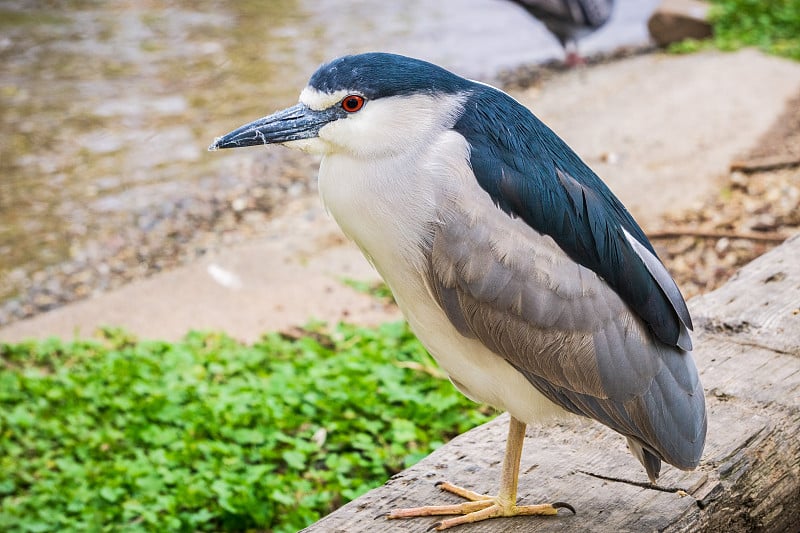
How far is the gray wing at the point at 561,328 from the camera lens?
236 centimetres

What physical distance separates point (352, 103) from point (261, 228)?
4.54 m

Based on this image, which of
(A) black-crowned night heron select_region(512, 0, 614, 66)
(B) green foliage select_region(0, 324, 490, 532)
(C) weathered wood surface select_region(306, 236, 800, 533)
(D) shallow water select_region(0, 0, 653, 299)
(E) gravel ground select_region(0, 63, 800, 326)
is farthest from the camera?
(A) black-crowned night heron select_region(512, 0, 614, 66)

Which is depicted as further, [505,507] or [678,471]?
[678,471]

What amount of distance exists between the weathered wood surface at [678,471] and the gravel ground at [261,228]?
1832mm

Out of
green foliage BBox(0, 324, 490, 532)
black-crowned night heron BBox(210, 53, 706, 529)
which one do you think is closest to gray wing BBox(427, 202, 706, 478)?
black-crowned night heron BBox(210, 53, 706, 529)

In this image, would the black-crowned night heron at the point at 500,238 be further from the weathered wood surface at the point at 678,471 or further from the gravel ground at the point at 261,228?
the gravel ground at the point at 261,228

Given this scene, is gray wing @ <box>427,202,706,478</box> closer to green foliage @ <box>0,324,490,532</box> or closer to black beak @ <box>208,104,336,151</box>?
black beak @ <box>208,104,336,151</box>

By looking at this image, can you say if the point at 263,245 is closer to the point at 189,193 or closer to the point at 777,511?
the point at 189,193

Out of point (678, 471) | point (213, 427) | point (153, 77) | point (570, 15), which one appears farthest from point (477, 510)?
point (153, 77)

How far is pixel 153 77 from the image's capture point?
10188mm

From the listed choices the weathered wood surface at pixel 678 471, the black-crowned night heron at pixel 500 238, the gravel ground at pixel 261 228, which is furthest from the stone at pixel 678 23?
the black-crowned night heron at pixel 500 238

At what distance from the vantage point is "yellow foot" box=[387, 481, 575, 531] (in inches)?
101

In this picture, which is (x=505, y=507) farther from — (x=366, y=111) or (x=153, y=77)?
(x=153, y=77)

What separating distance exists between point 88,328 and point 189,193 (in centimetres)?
229
